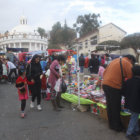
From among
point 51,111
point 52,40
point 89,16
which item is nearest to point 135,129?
point 51,111

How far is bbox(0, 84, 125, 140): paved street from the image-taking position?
3441mm

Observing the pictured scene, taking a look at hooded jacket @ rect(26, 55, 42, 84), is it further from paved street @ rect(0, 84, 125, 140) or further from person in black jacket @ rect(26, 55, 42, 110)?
paved street @ rect(0, 84, 125, 140)

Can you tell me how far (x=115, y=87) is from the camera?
347 centimetres

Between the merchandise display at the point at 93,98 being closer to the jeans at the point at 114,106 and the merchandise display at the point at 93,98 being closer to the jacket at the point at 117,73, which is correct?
the jeans at the point at 114,106

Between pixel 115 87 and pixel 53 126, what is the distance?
1.76 metres

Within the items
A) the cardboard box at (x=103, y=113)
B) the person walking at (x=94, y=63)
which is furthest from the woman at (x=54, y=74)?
the person walking at (x=94, y=63)

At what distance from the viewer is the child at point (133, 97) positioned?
3.14m

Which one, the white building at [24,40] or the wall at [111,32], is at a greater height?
the white building at [24,40]

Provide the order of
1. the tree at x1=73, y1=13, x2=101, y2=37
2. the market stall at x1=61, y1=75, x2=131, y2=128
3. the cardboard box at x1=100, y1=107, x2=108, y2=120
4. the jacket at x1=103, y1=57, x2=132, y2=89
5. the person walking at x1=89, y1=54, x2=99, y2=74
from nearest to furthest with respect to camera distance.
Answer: the jacket at x1=103, y1=57, x2=132, y2=89
the market stall at x1=61, y1=75, x2=131, y2=128
the cardboard box at x1=100, y1=107, x2=108, y2=120
the person walking at x1=89, y1=54, x2=99, y2=74
the tree at x1=73, y1=13, x2=101, y2=37

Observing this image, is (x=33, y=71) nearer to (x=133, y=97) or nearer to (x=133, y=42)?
(x=133, y=97)

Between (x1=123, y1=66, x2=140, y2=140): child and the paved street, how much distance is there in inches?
9.7

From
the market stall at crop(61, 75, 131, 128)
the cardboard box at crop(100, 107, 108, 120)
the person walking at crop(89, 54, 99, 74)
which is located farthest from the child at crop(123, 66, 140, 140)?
the person walking at crop(89, 54, 99, 74)

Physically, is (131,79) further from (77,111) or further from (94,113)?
(77,111)

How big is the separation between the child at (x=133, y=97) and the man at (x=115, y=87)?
0.18m
